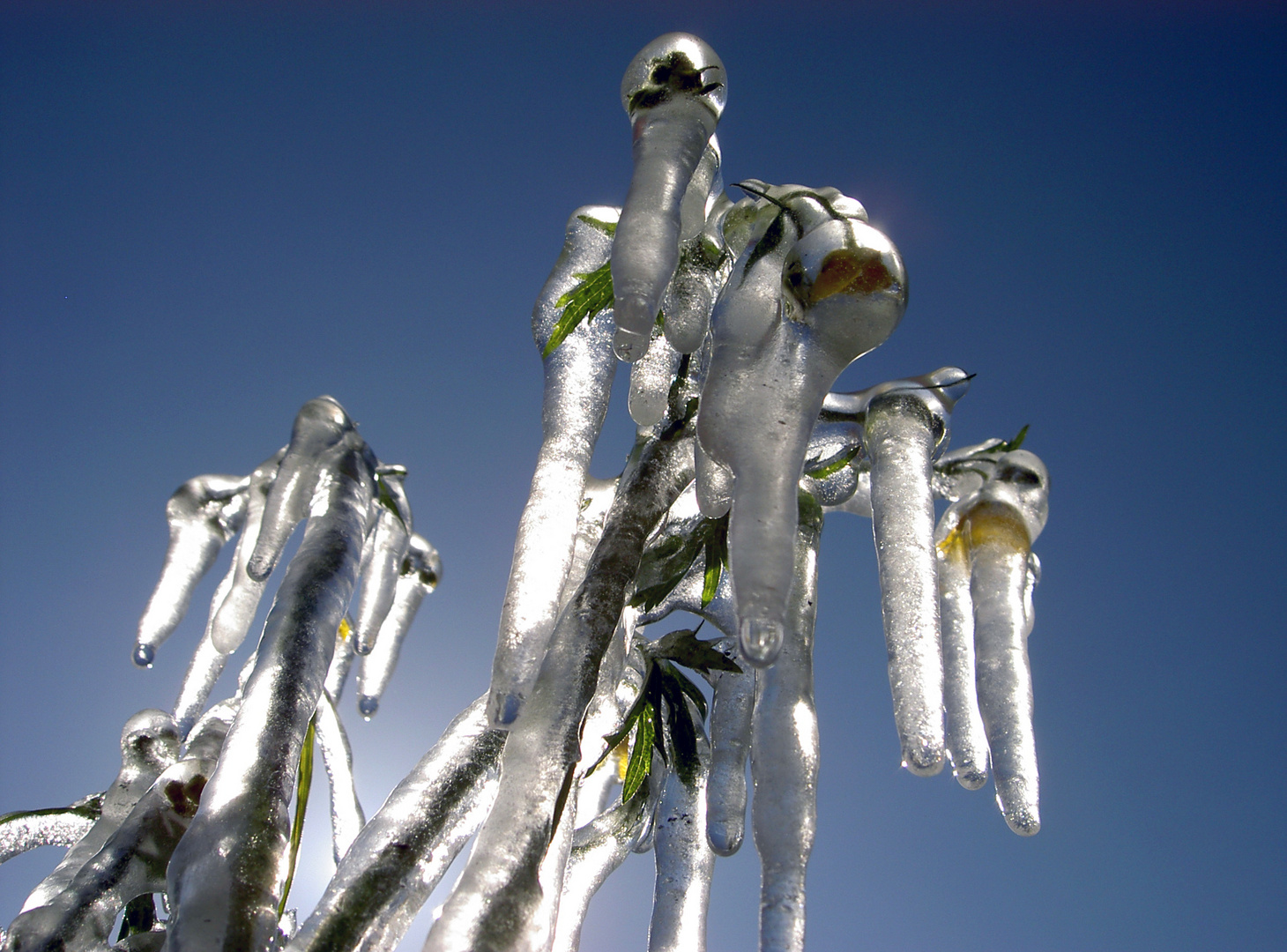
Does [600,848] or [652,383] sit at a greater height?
[652,383]

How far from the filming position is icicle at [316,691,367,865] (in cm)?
164

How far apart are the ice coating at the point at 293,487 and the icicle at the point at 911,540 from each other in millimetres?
839

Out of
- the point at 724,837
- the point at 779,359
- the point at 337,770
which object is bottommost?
the point at 724,837

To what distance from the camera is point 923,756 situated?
879 mm

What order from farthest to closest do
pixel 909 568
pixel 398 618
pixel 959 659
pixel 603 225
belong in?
pixel 398 618
pixel 603 225
pixel 959 659
pixel 909 568

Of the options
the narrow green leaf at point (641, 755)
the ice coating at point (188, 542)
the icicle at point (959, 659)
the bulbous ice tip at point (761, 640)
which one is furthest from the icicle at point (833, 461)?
the ice coating at point (188, 542)

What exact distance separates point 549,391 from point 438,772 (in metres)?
0.45

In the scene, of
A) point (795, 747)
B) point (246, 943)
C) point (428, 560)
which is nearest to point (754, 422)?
point (795, 747)

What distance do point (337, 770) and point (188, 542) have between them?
55 centimetres

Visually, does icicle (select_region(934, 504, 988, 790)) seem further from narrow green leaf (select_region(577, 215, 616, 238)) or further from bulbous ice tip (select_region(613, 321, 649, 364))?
narrow green leaf (select_region(577, 215, 616, 238))

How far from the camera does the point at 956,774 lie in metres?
1.02

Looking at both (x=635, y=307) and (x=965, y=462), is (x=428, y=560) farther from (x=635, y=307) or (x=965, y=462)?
(x=635, y=307)

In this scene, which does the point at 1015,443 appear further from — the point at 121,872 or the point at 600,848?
the point at 121,872

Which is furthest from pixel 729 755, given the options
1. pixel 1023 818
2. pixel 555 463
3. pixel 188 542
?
pixel 188 542
